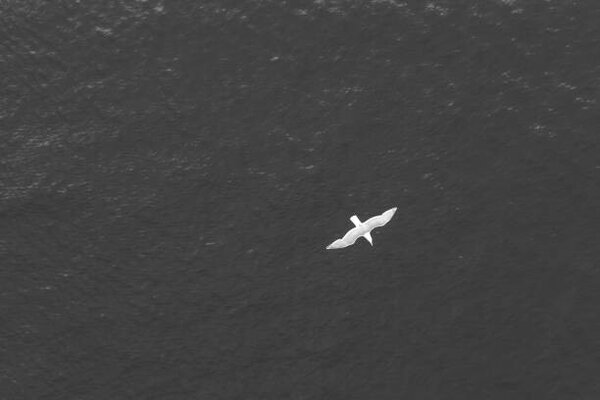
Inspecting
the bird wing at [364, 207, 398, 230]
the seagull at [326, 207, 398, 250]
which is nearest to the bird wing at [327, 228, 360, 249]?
the seagull at [326, 207, 398, 250]

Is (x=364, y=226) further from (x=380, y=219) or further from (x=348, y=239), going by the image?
(x=348, y=239)

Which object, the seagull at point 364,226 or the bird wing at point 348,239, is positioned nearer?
the bird wing at point 348,239

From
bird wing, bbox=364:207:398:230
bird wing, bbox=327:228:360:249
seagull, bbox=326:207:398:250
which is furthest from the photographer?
bird wing, bbox=364:207:398:230

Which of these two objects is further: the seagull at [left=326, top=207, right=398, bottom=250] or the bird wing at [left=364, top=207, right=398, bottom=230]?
the bird wing at [left=364, top=207, right=398, bottom=230]

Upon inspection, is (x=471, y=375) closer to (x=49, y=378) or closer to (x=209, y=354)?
(x=209, y=354)

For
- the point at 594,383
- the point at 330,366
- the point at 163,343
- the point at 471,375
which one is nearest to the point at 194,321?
the point at 163,343

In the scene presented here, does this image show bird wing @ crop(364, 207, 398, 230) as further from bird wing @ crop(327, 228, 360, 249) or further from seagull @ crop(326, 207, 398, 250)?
bird wing @ crop(327, 228, 360, 249)

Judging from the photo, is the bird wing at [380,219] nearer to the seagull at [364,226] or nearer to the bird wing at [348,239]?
the seagull at [364,226]

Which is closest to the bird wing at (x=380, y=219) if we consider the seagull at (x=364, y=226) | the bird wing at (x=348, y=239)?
the seagull at (x=364, y=226)
